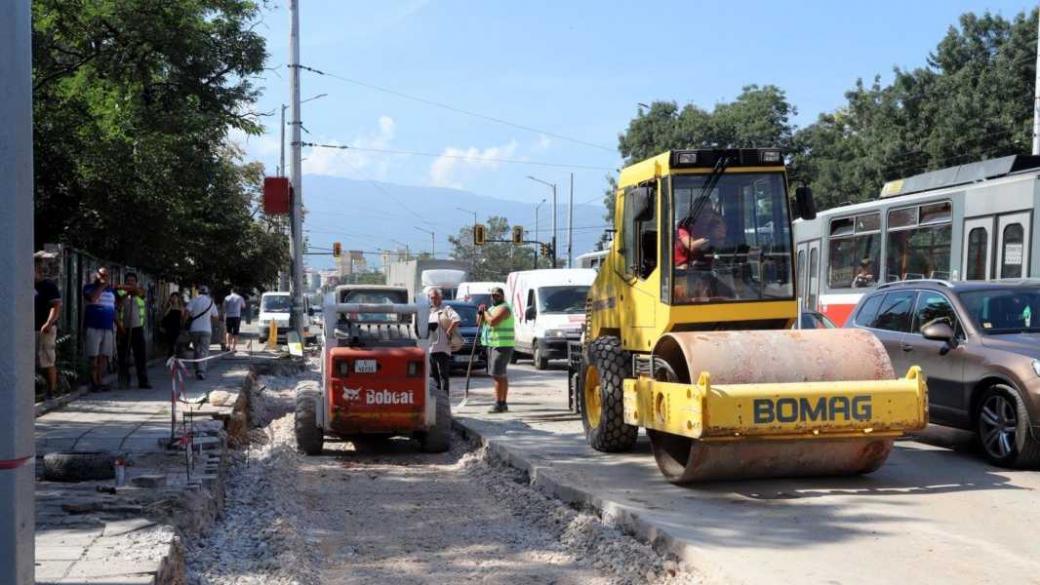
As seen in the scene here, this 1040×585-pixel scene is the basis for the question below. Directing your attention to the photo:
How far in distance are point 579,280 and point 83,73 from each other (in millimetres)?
11756

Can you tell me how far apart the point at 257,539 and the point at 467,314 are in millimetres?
18284

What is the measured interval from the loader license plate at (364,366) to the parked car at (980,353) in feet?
18.5

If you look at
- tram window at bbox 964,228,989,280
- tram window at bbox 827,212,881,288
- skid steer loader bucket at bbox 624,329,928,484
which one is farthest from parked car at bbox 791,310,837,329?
skid steer loader bucket at bbox 624,329,928,484

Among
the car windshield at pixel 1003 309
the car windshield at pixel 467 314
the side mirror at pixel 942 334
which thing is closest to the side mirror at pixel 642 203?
the side mirror at pixel 942 334

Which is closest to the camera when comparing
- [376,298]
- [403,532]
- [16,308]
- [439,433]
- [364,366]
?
[16,308]

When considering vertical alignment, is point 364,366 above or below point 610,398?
above

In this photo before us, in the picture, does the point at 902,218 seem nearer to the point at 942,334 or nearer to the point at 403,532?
the point at 942,334

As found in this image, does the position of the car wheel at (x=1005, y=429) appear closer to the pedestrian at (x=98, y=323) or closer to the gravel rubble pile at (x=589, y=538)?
the gravel rubble pile at (x=589, y=538)

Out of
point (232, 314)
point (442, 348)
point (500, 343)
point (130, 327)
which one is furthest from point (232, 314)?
point (500, 343)

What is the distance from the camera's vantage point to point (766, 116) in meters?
53.9

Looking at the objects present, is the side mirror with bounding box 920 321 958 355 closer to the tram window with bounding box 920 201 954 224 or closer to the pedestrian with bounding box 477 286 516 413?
the tram window with bounding box 920 201 954 224

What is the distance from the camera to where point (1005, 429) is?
986cm

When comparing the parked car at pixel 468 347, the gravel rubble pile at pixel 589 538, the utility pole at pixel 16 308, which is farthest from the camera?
the parked car at pixel 468 347

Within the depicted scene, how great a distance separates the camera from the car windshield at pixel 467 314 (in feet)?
85.2
